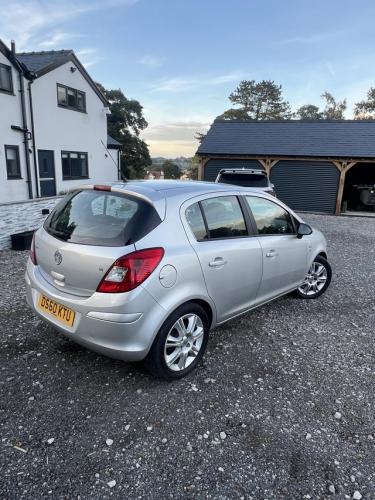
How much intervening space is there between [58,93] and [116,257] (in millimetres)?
16220

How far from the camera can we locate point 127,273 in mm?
2361

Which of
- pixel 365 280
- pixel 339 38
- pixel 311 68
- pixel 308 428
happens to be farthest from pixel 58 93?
pixel 308 428

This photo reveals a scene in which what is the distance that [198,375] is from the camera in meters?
2.94

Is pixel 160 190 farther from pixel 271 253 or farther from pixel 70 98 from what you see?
pixel 70 98

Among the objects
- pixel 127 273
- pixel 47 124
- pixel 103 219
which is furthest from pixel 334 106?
pixel 127 273

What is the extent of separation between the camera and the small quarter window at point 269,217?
11.7 feet

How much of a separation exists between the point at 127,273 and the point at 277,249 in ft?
6.46

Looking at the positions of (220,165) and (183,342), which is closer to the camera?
(183,342)

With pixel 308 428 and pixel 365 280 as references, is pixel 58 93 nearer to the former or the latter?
pixel 365 280

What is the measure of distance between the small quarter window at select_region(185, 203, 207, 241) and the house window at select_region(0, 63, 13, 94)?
13.6 metres

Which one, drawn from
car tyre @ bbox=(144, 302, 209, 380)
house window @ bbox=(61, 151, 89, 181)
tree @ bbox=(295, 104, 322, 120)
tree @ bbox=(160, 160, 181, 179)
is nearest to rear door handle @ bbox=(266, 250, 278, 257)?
car tyre @ bbox=(144, 302, 209, 380)

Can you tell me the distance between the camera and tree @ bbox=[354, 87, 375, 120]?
4513 centimetres

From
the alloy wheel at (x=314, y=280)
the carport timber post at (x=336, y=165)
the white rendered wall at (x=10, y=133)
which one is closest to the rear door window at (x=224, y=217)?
the alloy wheel at (x=314, y=280)

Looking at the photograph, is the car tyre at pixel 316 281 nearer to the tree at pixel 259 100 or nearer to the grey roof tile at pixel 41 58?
the grey roof tile at pixel 41 58
